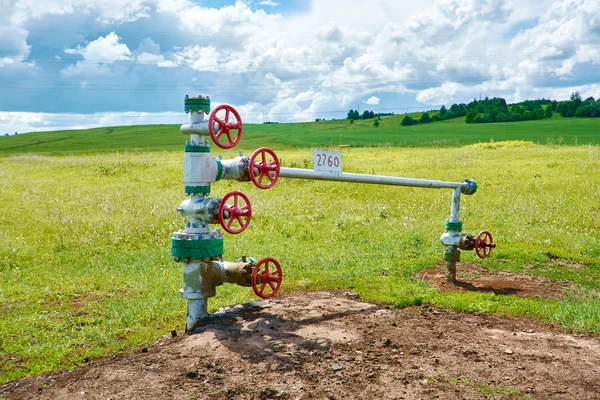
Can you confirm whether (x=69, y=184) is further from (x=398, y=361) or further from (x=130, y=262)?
(x=398, y=361)

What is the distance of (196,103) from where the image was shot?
4.58 metres

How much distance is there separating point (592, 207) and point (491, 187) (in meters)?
4.22

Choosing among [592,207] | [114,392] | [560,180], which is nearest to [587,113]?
[560,180]

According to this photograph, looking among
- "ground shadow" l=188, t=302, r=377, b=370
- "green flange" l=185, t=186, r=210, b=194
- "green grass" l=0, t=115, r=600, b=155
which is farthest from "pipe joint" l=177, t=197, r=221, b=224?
"green grass" l=0, t=115, r=600, b=155

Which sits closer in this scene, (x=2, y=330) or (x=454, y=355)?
(x=454, y=355)

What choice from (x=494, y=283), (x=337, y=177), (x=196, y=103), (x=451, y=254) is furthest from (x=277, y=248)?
(x=196, y=103)

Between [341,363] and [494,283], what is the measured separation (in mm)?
3872

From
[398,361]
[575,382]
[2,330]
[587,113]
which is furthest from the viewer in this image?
[587,113]

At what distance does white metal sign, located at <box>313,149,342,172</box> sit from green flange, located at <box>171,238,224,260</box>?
1318mm

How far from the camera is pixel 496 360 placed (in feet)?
13.1

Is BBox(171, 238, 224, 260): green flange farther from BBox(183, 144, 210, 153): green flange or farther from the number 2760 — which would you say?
the number 2760

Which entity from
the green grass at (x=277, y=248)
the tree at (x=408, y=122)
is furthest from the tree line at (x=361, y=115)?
the green grass at (x=277, y=248)

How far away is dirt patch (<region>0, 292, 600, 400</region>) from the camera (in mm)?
3572

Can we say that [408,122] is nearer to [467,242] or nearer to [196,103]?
[467,242]
